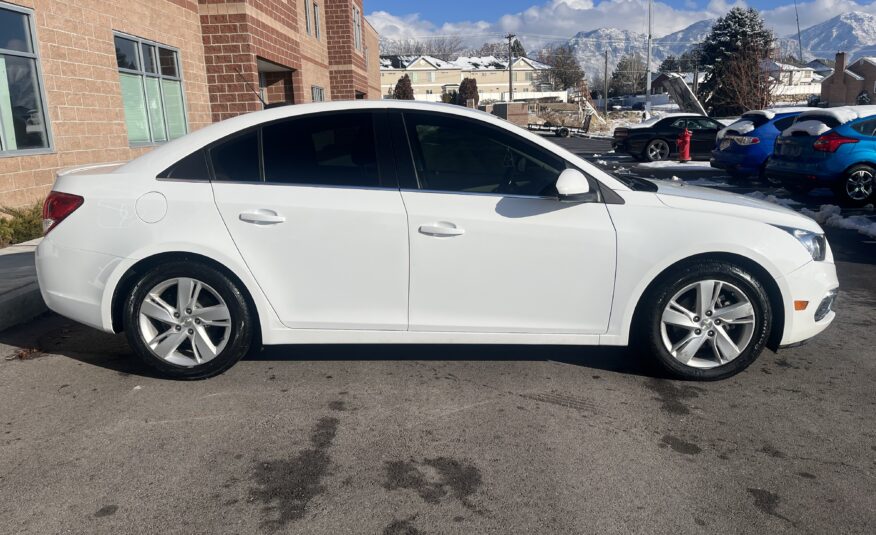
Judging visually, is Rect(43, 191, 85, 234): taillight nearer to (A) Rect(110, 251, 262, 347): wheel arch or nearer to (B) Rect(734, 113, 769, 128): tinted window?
(A) Rect(110, 251, 262, 347): wheel arch

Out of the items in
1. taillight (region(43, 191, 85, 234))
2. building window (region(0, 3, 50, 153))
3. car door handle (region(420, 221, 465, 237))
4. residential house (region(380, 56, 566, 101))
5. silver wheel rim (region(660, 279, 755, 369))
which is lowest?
silver wheel rim (region(660, 279, 755, 369))

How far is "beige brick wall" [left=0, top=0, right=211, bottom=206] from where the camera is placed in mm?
8961

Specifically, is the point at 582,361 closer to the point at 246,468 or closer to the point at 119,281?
the point at 246,468

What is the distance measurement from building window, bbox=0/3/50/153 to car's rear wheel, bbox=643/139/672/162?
17561mm

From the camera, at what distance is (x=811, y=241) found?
4227 millimetres

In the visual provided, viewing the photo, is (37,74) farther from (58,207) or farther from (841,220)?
(841,220)

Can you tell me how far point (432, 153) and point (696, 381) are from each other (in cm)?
216

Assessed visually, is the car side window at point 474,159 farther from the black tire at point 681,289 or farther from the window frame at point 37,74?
the window frame at point 37,74

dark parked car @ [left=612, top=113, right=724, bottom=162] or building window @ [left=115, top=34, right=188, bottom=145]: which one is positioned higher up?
building window @ [left=115, top=34, right=188, bottom=145]

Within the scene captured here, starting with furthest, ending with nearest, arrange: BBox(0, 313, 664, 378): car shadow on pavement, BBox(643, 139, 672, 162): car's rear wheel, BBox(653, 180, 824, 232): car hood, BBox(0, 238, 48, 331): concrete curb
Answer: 1. BBox(643, 139, 672, 162): car's rear wheel
2. BBox(0, 238, 48, 331): concrete curb
3. BBox(0, 313, 664, 378): car shadow on pavement
4. BBox(653, 180, 824, 232): car hood

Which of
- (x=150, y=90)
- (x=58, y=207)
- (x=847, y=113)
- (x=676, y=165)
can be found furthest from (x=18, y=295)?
(x=676, y=165)

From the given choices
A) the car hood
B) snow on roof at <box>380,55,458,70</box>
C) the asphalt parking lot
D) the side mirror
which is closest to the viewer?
the asphalt parking lot

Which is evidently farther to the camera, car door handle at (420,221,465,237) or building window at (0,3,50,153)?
building window at (0,3,50,153)

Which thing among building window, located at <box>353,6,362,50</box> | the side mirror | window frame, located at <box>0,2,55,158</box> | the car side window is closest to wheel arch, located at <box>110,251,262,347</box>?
the car side window
